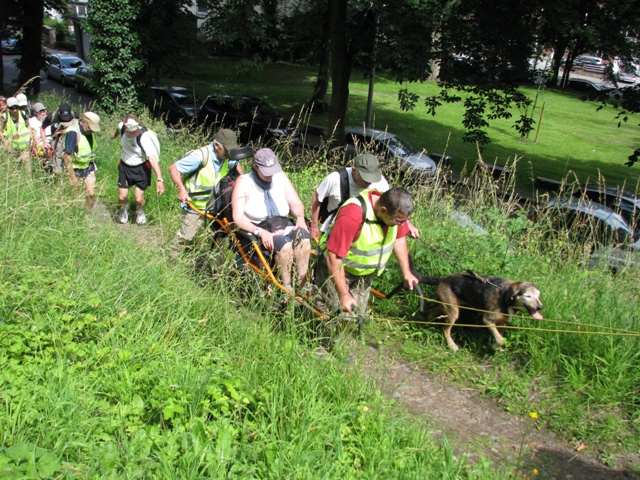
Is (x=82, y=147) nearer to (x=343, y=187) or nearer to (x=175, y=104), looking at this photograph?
(x=343, y=187)

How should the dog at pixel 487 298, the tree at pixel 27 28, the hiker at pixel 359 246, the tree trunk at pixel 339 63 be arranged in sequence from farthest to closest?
the tree at pixel 27 28, the tree trunk at pixel 339 63, the dog at pixel 487 298, the hiker at pixel 359 246

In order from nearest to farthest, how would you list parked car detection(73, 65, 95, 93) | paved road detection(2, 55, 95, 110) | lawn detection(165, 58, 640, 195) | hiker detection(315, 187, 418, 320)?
hiker detection(315, 187, 418, 320)
lawn detection(165, 58, 640, 195)
paved road detection(2, 55, 95, 110)
parked car detection(73, 65, 95, 93)

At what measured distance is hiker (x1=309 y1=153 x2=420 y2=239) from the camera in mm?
4598

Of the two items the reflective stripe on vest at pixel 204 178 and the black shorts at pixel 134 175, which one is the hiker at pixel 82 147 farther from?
the reflective stripe on vest at pixel 204 178

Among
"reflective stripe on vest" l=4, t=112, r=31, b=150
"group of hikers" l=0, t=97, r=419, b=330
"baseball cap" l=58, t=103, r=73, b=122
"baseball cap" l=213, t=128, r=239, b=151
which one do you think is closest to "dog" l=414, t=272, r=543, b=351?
"group of hikers" l=0, t=97, r=419, b=330

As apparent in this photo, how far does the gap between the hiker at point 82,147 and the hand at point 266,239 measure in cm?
320

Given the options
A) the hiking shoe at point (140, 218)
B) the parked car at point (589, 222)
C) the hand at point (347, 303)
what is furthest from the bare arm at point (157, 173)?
the parked car at point (589, 222)

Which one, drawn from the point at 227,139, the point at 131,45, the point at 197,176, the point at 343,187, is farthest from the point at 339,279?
the point at 131,45

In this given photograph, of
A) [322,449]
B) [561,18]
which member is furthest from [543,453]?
[561,18]

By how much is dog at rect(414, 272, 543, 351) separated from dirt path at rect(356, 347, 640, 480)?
543 mm

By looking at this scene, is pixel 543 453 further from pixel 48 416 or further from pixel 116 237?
pixel 116 237

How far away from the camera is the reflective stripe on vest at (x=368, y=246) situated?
160 inches

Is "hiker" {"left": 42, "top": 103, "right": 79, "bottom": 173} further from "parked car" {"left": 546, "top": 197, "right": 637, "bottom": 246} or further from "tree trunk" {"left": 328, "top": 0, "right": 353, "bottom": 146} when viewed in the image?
"tree trunk" {"left": 328, "top": 0, "right": 353, "bottom": 146}

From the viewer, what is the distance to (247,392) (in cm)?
324
